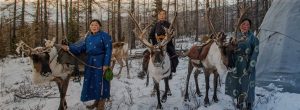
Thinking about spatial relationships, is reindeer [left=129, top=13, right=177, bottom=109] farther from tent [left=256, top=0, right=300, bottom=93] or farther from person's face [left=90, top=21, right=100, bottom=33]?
tent [left=256, top=0, right=300, bottom=93]

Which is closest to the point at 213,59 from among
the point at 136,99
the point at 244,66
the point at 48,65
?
the point at 244,66

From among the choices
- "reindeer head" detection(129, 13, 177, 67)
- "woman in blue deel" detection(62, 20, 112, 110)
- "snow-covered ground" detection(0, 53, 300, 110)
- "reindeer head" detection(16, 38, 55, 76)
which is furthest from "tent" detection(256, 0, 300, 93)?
"reindeer head" detection(16, 38, 55, 76)

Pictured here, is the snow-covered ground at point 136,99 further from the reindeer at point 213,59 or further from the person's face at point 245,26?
the person's face at point 245,26

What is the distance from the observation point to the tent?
9.54 meters

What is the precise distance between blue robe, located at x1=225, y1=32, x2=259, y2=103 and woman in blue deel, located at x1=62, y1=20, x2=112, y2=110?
250 cm

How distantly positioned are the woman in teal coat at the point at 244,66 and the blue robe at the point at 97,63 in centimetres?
250

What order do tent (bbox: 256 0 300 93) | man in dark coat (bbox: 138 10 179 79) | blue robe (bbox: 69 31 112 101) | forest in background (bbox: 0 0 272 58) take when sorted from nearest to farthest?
blue robe (bbox: 69 31 112 101) < man in dark coat (bbox: 138 10 179 79) < tent (bbox: 256 0 300 93) < forest in background (bbox: 0 0 272 58)

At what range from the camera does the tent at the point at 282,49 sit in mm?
9539

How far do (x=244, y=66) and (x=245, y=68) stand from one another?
0.04 metres

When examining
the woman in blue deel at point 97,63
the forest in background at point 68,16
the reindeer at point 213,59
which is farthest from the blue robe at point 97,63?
the forest in background at point 68,16

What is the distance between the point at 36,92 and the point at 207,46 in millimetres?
4632

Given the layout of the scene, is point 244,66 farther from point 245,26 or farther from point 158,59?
point 158,59

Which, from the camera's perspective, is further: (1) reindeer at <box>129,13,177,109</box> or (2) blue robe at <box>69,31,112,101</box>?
(1) reindeer at <box>129,13,177,109</box>

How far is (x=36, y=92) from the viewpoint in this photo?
10.3 meters
